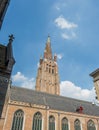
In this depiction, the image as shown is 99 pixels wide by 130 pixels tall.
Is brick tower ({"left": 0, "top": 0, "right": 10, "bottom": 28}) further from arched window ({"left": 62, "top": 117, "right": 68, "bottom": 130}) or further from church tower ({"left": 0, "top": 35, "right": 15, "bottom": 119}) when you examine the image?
arched window ({"left": 62, "top": 117, "right": 68, "bottom": 130})

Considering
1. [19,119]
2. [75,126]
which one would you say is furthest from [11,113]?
[75,126]

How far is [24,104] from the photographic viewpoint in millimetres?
29797

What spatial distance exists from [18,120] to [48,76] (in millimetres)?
50022

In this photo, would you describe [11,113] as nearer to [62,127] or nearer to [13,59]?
[62,127]

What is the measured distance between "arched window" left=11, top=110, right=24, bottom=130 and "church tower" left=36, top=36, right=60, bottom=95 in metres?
42.3

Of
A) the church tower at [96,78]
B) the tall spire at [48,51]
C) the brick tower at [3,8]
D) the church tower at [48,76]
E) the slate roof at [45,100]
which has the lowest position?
the church tower at [96,78]

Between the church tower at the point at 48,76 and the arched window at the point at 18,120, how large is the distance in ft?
139

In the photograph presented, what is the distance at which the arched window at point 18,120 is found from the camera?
27.4 metres

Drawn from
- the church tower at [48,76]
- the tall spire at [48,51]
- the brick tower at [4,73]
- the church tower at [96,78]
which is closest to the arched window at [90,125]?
the church tower at [96,78]

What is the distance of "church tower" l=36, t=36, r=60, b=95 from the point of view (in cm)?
7344

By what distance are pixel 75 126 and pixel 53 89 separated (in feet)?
140

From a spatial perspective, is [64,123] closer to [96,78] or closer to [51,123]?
[51,123]

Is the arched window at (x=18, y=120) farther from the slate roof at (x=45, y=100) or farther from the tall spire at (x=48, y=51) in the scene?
the tall spire at (x=48, y=51)

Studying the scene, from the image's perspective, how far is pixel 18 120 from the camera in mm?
28078
